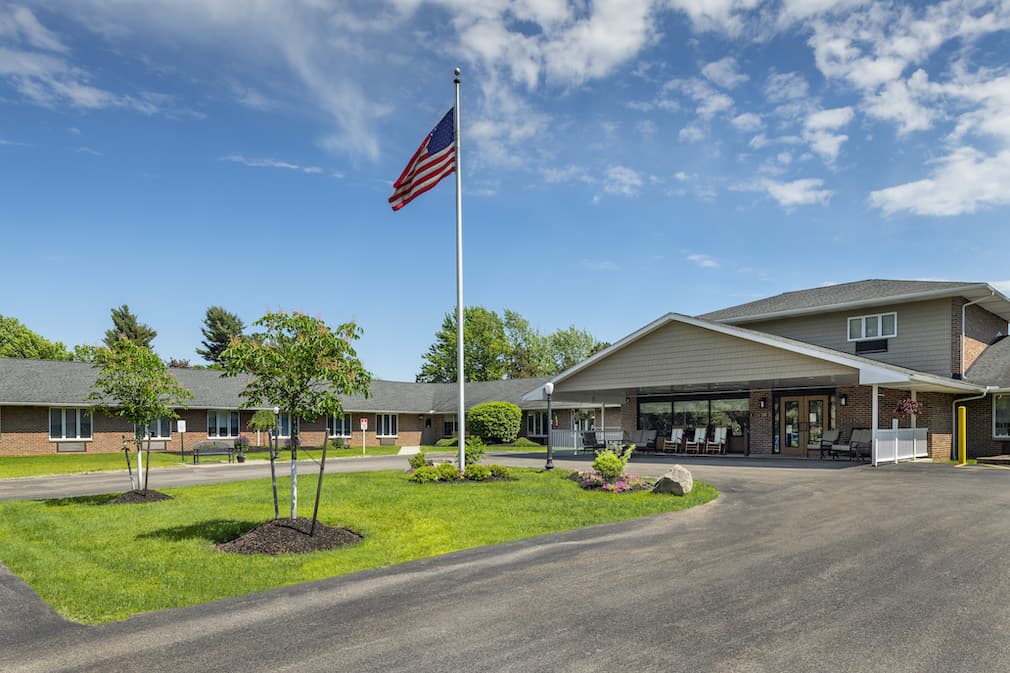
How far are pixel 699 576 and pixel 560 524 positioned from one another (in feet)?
12.1

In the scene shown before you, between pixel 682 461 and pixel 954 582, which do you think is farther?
pixel 682 461

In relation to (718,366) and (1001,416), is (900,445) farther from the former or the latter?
(718,366)

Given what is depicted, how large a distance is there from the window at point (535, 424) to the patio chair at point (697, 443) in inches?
630

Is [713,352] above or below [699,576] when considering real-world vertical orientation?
above

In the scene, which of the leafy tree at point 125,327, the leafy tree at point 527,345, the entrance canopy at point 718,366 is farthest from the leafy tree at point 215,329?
the entrance canopy at point 718,366

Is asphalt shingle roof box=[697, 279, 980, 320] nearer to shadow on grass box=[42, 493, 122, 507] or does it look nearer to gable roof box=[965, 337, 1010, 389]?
gable roof box=[965, 337, 1010, 389]

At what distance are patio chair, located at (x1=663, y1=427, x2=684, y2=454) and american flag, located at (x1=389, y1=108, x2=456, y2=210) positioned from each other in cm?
1700

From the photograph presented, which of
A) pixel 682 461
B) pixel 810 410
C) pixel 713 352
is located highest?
pixel 713 352

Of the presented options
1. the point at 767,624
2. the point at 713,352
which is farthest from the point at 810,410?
the point at 767,624

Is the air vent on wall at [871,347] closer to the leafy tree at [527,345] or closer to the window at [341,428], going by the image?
the window at [341,428]

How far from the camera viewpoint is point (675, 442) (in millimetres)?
28859

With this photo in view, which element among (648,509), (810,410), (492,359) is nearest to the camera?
(648,509)

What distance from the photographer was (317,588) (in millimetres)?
7031

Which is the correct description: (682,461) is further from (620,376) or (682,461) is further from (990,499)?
(990,499)
